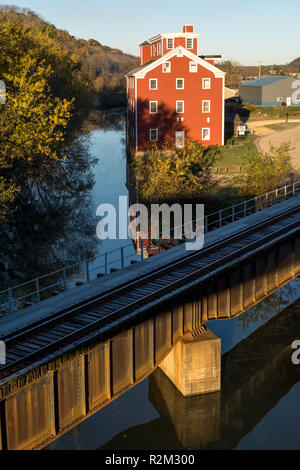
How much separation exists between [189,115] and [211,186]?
18678mm

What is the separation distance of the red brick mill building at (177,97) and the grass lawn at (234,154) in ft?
9.82

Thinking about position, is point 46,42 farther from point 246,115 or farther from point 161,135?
point 246,115

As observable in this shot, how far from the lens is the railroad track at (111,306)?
17.2 m

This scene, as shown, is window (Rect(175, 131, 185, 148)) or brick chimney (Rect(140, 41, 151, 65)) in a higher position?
brick chimney (Rect(140, 41, 151, 65))

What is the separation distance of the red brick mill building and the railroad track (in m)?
38.3

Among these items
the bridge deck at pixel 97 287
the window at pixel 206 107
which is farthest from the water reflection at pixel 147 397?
the window at pixel 206 107

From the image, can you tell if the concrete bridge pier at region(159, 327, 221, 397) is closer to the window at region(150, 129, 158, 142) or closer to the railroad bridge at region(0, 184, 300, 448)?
the railroad bridge at region(0, 184, 300, 448)

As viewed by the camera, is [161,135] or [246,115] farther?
[246,115]

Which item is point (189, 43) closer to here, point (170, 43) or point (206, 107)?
point (170, 43)

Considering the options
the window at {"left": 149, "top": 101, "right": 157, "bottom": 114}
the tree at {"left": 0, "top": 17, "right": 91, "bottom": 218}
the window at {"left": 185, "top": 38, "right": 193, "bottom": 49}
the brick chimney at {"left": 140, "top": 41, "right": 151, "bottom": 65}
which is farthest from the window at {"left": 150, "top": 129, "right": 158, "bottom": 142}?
the brick chimney at {"left": 140, "top": 41, "right": 151, "bottom": 65}

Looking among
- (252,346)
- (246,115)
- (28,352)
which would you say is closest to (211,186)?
(252,346)

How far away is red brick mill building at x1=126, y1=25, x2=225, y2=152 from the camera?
210 feet

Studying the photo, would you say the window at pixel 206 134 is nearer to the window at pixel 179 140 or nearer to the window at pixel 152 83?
the window at pixel 179 140
